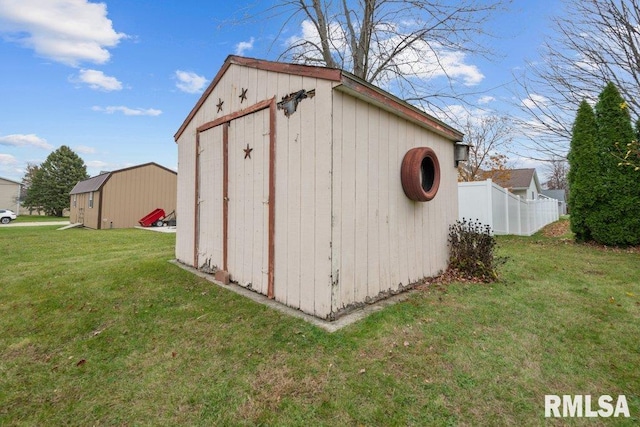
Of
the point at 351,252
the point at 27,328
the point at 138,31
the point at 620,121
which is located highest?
the point at 138,31

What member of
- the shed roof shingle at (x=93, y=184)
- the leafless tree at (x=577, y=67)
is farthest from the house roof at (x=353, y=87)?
the shed roof shingle at (x=93, y=184)

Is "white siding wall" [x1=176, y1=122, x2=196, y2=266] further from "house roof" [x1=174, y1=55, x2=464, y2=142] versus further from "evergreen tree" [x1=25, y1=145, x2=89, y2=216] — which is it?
"evergreen tree" [x1=25, y1=145, x2=89, y2=216]

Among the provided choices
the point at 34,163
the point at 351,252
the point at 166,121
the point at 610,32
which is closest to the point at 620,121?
the point at 610,32

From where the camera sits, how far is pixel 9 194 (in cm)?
3366

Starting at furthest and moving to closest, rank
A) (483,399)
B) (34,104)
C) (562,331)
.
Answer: (34,104)
(562,331)
(483,399)

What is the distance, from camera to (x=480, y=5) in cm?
677

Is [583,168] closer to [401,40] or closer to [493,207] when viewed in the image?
[493,207]

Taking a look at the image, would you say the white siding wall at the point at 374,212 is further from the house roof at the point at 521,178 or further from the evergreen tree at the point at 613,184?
the house roof at the point at 521,178

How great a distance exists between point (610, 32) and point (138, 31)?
41.6 feet

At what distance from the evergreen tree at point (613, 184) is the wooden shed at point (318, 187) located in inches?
216

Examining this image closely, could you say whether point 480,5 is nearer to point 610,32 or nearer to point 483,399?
point 610,32

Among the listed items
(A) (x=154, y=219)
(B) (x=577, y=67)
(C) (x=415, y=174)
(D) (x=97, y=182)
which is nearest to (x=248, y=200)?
(C) (x=415, y=174)

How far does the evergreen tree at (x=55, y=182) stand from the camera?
30734 mm

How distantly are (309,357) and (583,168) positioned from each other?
933 centimetres
